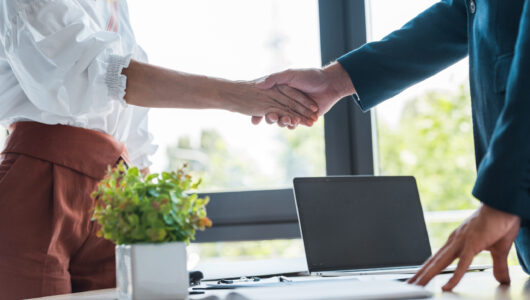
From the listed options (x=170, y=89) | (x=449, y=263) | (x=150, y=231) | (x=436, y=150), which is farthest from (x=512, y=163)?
(x=436, y=150)

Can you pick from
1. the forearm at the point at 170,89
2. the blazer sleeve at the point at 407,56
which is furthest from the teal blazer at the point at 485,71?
the forearm at the point at 170,89

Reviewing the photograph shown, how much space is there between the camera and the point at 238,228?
1.86 meters

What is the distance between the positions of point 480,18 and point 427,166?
11.6ft

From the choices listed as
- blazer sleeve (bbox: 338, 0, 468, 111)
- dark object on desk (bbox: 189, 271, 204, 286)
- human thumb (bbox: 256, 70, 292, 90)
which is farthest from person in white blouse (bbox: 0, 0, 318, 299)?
blazer sleeve (bbox: 338, 0, 468, 111)

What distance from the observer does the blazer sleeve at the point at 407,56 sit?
4.56 feet

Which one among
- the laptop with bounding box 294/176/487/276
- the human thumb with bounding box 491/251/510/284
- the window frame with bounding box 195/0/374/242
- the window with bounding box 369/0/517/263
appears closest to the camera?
the human thumb with bounding box 491/251/510/284

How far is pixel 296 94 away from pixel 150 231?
Result: 0.93 meters

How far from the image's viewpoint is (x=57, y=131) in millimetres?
1232

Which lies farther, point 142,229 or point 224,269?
point 224,269

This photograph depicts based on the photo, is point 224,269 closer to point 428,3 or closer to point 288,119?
point 288,119

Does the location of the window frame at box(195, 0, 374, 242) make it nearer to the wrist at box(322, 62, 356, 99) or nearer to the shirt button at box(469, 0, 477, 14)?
the wrist at box(322, 62, 356, 99)


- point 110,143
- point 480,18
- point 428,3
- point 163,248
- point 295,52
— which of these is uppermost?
point 428,3

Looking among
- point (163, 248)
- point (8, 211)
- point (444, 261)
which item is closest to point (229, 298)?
point (163, 248)

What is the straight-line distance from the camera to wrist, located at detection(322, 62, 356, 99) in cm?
157
